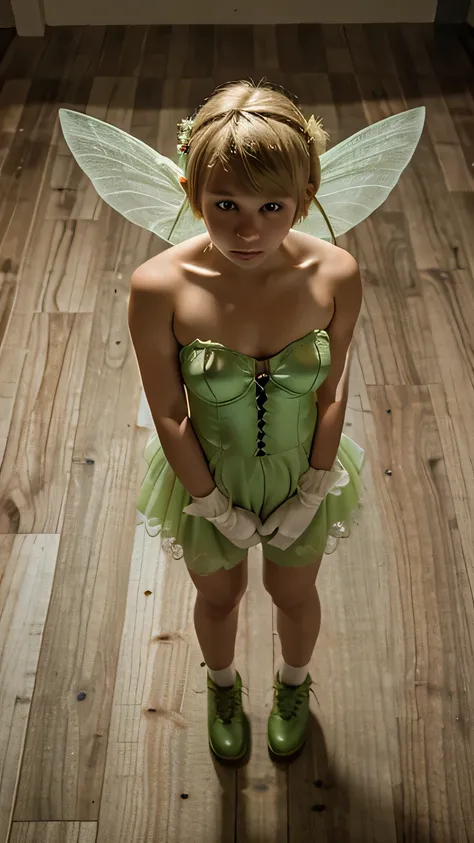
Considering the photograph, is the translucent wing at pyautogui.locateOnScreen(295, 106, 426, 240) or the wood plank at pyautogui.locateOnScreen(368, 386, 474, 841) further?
the wood plank at pyautogui.locateOnScreen(368, 386, 474, 841)

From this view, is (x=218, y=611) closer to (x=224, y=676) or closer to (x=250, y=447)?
(x=224, y=676)

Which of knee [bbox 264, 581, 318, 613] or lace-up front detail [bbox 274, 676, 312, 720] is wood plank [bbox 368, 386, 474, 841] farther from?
knee [bbox 264, 581, 318, 613]

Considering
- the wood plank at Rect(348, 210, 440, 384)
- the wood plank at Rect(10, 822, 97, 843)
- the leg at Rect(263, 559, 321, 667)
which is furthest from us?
the wood plank at Rect(348, 210, 440, 384)

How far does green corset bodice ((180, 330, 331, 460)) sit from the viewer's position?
3.67 feet

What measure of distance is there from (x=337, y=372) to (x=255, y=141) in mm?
377

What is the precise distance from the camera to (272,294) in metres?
1.12

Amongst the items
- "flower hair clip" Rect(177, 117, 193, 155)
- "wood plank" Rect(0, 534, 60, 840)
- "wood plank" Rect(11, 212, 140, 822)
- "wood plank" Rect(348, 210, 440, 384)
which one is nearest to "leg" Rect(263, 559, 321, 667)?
"wood plank" Rect(11, 212, 140, 822)

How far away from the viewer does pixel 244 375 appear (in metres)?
1.13

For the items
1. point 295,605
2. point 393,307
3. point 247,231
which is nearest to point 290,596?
point 295,605

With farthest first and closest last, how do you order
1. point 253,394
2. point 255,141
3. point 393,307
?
1. point 393,307
2. point 253,394
3. point 255,141

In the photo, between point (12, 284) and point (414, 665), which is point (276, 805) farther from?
point (12, 284)

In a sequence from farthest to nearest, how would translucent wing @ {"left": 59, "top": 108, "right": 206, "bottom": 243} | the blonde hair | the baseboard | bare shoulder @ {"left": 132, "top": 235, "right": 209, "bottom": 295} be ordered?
the baseboard → translucent wing @ {"left": 59, "top": 108, "right": 206, "bottom": 243} → bare shoulder @ {"left": 132, "top": 235, "right": 209, "bottom": 295} → the blonde hair

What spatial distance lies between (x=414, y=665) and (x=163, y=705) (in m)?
0.47

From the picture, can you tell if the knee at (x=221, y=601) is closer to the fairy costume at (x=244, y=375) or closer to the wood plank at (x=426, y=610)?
the fairy costume at (x=244, y=375)
